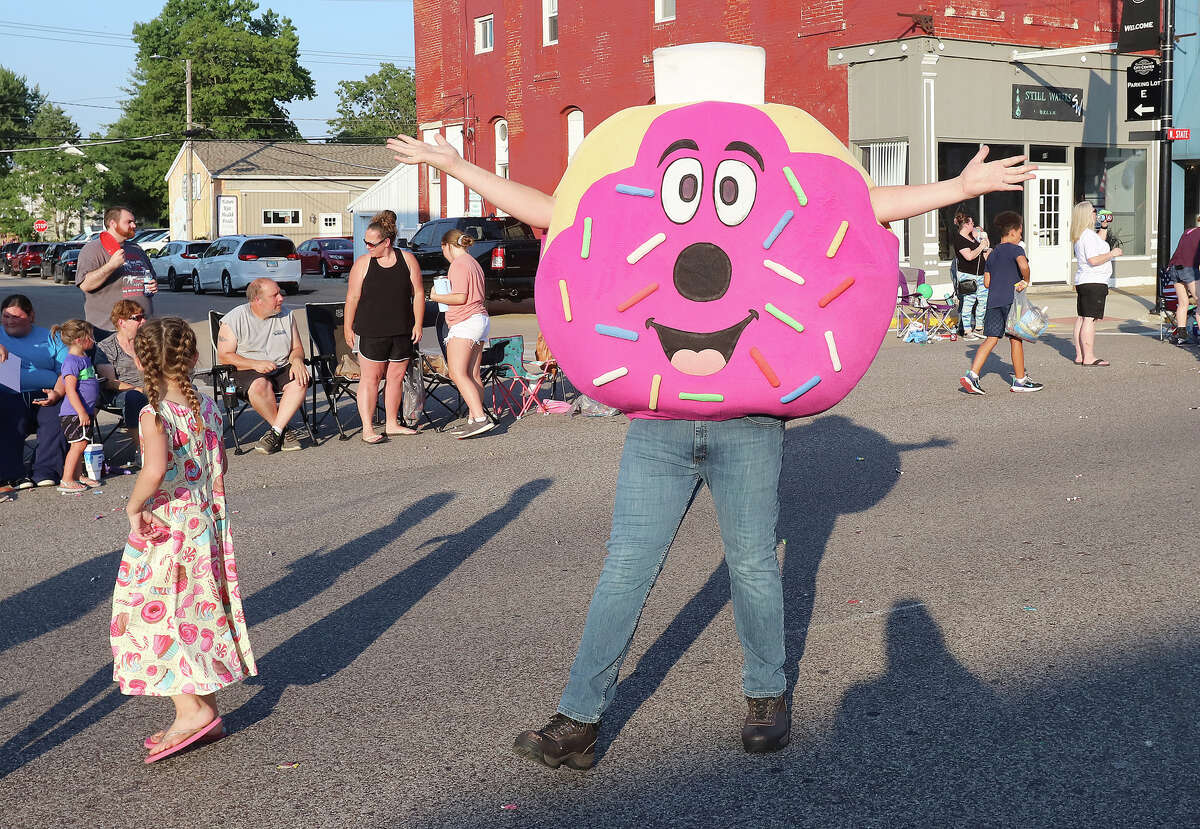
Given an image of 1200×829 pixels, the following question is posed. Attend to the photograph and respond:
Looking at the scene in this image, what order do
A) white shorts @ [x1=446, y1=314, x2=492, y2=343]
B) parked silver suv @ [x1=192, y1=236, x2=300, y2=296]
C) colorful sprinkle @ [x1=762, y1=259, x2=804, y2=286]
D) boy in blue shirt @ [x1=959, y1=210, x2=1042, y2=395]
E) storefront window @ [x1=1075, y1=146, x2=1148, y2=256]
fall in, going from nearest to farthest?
colorful sprinkle @ [x1=762, y1=259, x2=804, y2=286] → white shorts @ [x1=446, y1=314, x2=492, y2=343] → boy in blue shirt @ [x1=959, y1=210, x2=1042, y2=395] → storefront window @ [x1=1075, y1=146, x2=1148, y2=256] → parked silver suv @ [x1=192, y1=236, x2=300, y2=296]

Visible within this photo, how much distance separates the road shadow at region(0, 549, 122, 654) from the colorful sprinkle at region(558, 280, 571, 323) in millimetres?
3077

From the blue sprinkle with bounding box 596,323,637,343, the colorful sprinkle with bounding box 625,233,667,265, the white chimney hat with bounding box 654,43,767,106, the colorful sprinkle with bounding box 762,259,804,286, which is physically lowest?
the blue sprinkle with bounding box 596,323,637,343

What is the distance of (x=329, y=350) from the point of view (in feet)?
37.5

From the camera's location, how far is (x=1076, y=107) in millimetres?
25844

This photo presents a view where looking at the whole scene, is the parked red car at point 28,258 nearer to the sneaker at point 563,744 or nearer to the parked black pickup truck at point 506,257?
the parked black pickup truck at point 506,257

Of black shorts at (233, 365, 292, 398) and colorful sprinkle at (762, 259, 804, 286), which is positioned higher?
colorful sprinkle at (762, 259, 804, 286)

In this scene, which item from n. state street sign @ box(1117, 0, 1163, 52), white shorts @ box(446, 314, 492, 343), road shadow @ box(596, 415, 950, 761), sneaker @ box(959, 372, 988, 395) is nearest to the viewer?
road shadow @ box(596, 415, 950, 761)

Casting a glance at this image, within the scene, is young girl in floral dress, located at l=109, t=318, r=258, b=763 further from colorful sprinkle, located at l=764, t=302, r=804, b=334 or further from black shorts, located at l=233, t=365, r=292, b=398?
black shorts, located at l=233, t=365, r=292, b=398

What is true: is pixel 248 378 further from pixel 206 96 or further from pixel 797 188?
pixel 206 96

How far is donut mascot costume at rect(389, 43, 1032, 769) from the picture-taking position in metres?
3.87

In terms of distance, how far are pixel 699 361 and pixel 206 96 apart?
7391 cm

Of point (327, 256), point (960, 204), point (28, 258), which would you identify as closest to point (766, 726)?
point (960, 204)

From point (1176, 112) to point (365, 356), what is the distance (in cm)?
2218

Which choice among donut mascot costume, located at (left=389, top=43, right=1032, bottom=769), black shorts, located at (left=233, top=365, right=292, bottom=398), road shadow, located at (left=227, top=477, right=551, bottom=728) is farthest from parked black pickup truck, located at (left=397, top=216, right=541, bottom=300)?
donut mascot costume, located at (left=389, top=43, right=1032, bottom=769)
